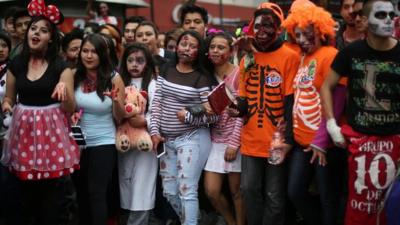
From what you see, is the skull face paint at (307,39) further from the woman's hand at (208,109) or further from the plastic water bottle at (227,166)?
the plastic water bottle at (227,166)

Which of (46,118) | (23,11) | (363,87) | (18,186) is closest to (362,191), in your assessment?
(363,87)

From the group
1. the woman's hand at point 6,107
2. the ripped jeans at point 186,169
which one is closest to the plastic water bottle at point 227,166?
the ripped jeans at point 186,169

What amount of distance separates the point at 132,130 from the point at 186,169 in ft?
2.04

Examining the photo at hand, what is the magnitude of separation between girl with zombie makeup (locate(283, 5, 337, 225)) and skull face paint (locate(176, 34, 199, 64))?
94 centimetres

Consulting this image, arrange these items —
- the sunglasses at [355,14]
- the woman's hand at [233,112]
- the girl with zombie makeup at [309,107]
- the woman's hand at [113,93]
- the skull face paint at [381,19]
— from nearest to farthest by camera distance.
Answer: the skull face paint at [381,19]
the girl with zombie makeup at [309,107]
the woman's hand at [233,112]
the woman's hand at [113,93]
the sunglasses at [355,14]

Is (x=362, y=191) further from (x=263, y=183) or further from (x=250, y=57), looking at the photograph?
(x=250, y=57)

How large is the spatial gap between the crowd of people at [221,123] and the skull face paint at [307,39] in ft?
0.04

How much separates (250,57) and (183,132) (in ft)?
3.04

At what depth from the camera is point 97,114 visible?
476 centimetres

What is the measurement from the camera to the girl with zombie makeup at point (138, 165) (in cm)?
500

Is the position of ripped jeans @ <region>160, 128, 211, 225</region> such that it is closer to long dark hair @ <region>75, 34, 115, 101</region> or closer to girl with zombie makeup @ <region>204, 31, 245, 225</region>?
girl with zombie makeup @ <region>204, 31, 245, 225</region>

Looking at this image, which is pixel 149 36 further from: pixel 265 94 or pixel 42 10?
pixel 265 94

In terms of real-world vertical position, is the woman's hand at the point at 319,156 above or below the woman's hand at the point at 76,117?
below

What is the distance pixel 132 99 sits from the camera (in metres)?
4.91
